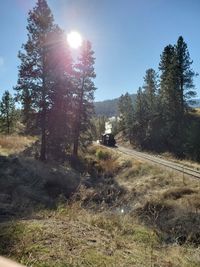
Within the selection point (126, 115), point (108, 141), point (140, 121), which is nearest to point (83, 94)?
point (108, 141)

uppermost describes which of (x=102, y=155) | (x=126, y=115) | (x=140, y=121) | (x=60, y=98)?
(x=60, y=98)

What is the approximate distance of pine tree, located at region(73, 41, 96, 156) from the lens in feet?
119

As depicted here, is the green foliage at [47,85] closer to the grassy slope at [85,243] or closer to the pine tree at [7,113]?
the grassy slope at [85,243]

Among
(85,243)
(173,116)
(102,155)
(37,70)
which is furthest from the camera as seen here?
(173,116)

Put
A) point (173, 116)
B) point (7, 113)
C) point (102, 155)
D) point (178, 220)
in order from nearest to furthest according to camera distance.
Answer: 1. point (178, 220)
2. point (102, 155)
3. point (173, 116)
4. point (7, 113)

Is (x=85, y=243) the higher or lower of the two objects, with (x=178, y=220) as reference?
higher

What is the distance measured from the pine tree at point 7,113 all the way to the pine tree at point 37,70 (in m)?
38.1

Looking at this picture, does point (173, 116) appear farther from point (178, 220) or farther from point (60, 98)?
point (178, 220)

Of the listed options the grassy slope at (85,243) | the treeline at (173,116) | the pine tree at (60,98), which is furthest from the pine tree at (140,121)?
the grassy slope at (85,243)

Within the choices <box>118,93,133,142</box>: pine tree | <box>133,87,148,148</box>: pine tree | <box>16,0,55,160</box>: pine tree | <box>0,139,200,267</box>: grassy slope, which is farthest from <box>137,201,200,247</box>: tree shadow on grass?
<box>118,93,133,142</box>: pine tree

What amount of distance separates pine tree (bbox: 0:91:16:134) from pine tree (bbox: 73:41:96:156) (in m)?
32.0

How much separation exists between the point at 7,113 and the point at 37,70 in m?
40.2

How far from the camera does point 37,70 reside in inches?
1150

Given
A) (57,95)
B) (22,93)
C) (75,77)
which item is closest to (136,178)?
(57,95)
